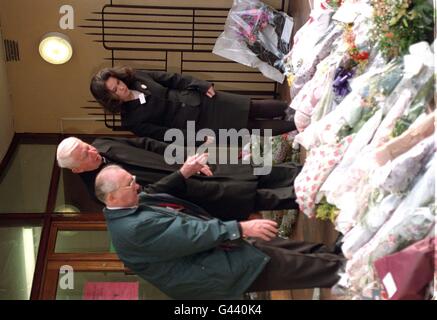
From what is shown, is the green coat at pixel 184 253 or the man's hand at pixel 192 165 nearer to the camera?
the green coat at pixel 184 253

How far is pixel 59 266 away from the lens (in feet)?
12.2

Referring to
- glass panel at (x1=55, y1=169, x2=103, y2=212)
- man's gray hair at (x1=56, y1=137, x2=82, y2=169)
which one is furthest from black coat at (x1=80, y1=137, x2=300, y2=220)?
glass panel at (x1=55, y1=169, x2=103, y2=212)

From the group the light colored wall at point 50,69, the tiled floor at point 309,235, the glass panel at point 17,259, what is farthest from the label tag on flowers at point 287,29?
the glass panel at point 17,259

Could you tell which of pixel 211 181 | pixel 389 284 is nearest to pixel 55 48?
pixel 211 181

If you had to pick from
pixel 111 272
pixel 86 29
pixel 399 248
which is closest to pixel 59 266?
pixel 111 272

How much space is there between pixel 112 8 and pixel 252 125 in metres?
1.65

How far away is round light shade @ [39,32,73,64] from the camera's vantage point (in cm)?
429

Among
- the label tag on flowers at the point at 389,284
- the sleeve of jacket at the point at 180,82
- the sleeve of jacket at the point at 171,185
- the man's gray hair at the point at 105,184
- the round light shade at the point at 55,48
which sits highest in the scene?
the round light shade at the point at 55,48

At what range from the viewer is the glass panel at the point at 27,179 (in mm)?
4191

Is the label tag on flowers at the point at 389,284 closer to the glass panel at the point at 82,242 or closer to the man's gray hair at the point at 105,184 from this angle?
the man's gray hair at the point at 105,184

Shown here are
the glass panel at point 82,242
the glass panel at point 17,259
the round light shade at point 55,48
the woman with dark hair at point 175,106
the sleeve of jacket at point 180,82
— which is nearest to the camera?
the woman with dark hair at point 175,106

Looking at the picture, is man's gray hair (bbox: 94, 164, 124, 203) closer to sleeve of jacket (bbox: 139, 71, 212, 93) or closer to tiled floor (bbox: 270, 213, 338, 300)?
tiled floor (bbox: 270, 213, 338, 300)

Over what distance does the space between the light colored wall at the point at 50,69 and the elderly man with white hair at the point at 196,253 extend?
2.32 m

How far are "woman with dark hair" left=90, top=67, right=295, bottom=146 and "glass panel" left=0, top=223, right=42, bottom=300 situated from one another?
115cm
